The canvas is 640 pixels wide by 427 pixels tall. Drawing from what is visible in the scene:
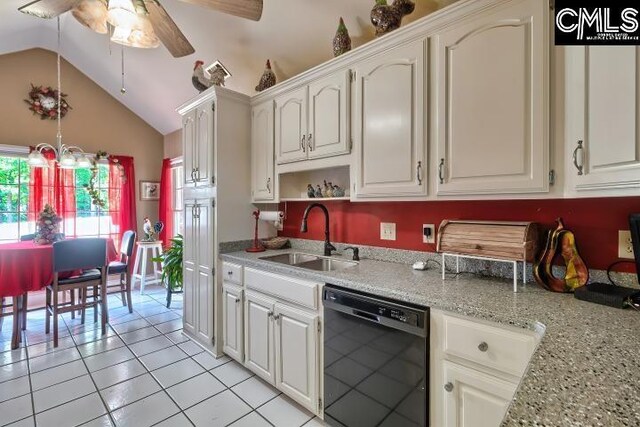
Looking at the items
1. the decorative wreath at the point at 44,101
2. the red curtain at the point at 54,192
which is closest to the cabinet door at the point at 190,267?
the red curtain at the point at 54,192

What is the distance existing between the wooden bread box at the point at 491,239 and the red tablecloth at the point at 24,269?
3.48m

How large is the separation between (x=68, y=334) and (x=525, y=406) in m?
3.86

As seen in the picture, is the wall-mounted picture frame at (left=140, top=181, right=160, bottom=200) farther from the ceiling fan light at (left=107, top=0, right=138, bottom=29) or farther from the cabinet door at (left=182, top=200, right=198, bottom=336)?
the ceiling fan light at (left=107, top=0, right=138, bottom=29)

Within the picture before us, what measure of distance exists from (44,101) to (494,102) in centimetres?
537

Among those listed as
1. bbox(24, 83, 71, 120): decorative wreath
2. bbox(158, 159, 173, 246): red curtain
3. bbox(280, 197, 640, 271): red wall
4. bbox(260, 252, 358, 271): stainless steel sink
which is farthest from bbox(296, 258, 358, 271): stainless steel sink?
bbox(24, 83, 71, 120): decorative wreath

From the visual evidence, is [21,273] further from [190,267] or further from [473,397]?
[473,397]

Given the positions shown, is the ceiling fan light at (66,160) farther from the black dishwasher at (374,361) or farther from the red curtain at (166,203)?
the black dishwasher at (374,361)

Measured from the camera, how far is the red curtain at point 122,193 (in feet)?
15.3

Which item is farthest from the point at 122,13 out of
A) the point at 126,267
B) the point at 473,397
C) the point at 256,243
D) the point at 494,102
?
the point at 126,267

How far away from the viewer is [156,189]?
5125 mm

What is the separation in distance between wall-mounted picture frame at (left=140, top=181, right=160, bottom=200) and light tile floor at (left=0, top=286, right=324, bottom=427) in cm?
248

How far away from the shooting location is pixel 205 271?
2.57 meters

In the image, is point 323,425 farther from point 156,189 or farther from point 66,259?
point 156,189

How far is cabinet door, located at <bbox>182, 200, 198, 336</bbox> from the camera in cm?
271
